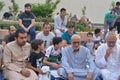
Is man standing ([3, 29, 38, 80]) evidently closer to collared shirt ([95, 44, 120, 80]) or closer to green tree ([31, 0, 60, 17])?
collared shirt ([95, 44, 120, 80])

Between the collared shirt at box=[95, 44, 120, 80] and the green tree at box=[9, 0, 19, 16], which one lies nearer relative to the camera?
the collared shirt at box=[95, 44, 120, 80]

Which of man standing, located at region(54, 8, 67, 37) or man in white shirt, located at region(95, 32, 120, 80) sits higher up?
man standing, located at region(54, 8, 67, 37)

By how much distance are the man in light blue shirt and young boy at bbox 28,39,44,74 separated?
46cm

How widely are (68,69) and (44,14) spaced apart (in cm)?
1176

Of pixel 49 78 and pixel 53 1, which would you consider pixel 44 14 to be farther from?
pixel 49 78

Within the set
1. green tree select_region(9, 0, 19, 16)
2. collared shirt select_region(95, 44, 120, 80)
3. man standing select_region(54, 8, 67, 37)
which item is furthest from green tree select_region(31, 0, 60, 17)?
collared shirt select_region(95, 44, 120, 80)

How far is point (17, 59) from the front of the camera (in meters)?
9.58

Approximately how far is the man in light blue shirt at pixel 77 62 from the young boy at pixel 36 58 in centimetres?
46

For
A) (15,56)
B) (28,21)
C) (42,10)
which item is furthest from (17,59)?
(42,10)

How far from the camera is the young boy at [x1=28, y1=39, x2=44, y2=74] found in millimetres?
9789

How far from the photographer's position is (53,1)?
24984mm

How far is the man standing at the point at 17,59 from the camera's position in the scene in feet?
30.8

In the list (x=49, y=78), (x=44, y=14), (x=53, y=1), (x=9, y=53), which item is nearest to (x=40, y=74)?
(x=49, y=78)

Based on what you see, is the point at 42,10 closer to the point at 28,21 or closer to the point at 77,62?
the point at 28,21
